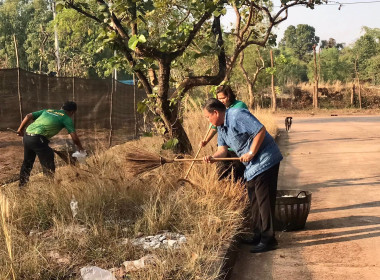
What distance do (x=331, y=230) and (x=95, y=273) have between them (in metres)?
3.43

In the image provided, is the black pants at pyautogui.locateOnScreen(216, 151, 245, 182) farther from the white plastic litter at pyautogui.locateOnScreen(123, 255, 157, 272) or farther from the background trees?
the white plastic litter at pyautogui.locateOnScreen(123, 255, 157, 272)

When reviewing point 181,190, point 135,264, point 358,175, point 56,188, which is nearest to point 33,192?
point 56,188

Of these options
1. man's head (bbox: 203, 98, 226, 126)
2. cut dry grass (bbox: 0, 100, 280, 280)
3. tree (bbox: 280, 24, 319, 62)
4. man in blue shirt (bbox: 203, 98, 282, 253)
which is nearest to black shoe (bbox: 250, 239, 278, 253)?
man in blue shirt (bbox: 203, 98, 282, 253)

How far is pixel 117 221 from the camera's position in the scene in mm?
5070

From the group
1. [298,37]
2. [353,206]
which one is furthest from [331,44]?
[353,206]

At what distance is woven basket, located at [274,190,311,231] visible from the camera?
589 centimetres

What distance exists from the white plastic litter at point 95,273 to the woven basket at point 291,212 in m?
2.82

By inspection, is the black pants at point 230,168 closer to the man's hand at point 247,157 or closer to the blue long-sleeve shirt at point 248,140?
the blue long-sleeve shirt at point 248,140

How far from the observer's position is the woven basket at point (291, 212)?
5.89 metres

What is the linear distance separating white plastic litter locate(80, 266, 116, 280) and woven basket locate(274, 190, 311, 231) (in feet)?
9.25

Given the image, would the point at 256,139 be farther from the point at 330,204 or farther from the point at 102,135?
the point at 102,135

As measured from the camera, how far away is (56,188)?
566 cm

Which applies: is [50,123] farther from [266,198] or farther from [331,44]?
[331,44]

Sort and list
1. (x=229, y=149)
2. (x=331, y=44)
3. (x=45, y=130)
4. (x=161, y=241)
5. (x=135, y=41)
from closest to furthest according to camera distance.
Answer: (x=161, y=241)
(x=135, y=41)
(x=229, y=149)
(x=45, y=130)
(x=331, y=44)
